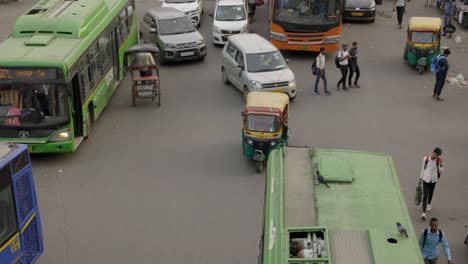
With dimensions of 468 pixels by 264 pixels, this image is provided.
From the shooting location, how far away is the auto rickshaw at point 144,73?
20828mm

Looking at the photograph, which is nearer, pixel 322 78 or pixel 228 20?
pixel 322 78

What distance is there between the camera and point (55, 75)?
53.9 ft

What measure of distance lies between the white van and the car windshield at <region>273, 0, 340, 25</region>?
3.21m

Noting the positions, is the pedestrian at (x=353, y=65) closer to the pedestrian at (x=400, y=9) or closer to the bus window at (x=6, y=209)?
the pedestrian at (x=400, y=9)

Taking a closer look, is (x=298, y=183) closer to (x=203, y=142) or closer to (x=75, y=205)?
(x=75, y=205)

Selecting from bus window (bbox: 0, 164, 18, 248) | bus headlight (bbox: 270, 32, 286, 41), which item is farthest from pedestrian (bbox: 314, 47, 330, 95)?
bus window (bbox: 0, 164, 18, 248)

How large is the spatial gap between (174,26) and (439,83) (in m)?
9.55

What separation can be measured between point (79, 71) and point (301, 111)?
6624mm

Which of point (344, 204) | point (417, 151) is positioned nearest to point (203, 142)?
point (417, 151)

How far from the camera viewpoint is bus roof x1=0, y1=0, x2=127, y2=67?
16.7 meters

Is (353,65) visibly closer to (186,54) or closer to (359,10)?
(186,54)

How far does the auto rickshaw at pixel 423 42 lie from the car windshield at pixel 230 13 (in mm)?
6684

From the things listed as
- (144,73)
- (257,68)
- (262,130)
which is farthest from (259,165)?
(144,73)

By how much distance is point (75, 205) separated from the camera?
49.8 ft
